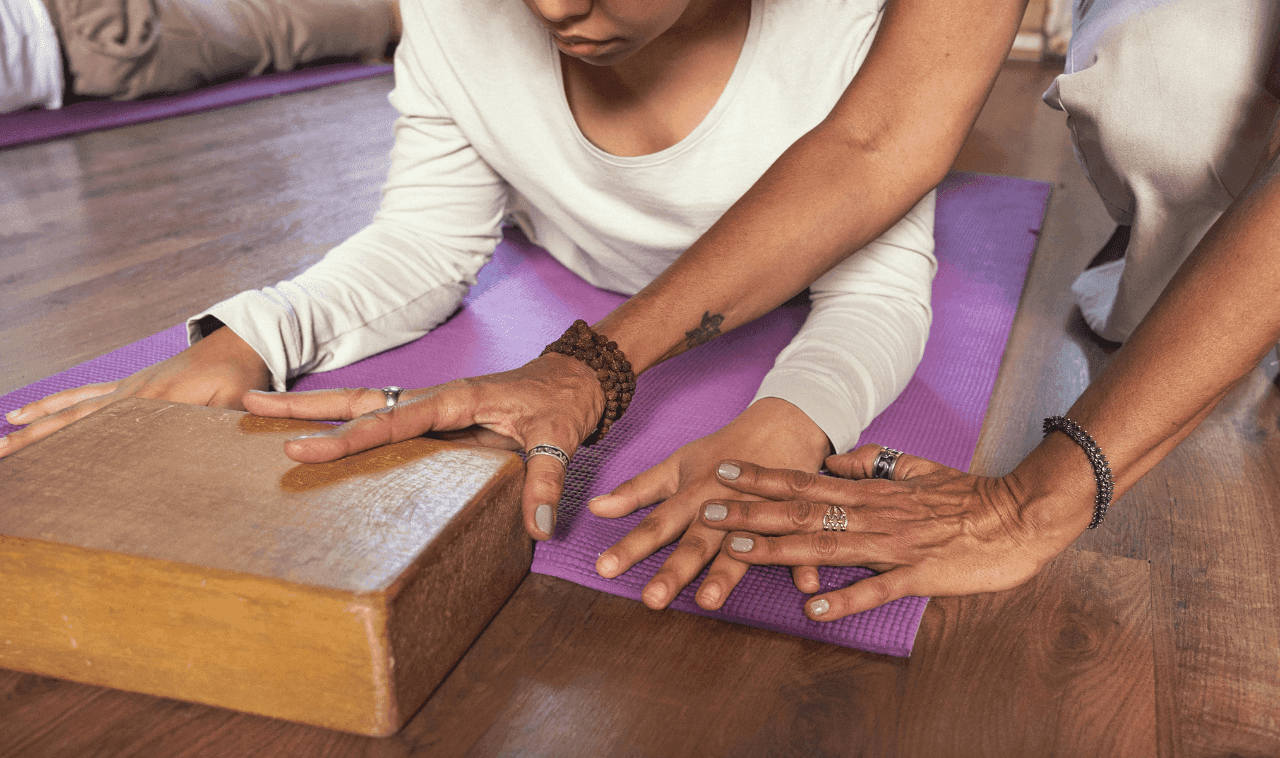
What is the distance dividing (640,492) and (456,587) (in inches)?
8.5

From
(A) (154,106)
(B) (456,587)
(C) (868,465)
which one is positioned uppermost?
(B) (456,587)

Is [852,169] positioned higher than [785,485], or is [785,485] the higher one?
[852,169]

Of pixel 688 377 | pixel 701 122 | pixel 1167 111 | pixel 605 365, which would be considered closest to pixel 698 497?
pixel 605 365

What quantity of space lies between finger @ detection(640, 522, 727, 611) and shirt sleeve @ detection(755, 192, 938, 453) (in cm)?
23

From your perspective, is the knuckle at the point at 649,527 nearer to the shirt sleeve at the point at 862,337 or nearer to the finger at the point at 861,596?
the finger at the point at 861,596

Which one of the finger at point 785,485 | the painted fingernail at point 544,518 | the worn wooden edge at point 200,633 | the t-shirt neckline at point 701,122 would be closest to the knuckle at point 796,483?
the finger at point 785,485

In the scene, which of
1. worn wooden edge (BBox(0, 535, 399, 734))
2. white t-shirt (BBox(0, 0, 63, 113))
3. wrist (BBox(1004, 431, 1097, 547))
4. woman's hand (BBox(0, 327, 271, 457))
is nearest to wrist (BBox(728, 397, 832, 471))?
wrist (BBox(1004, 431, 1097, 547))

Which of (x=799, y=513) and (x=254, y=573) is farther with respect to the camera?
(x=799, y=513)

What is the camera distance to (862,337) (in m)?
1.14

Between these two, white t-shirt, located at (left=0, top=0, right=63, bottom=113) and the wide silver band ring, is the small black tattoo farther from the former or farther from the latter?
white t-shirt, located at (left=0, top=0, right=63, bottom=113)

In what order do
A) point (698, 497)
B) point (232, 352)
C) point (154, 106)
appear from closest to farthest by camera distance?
point (698, 497) → point (232, 352) → point (154, 106)

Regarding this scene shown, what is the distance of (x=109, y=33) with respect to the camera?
304 centimetres

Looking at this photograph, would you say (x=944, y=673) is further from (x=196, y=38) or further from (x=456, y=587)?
(x=196, y=38)

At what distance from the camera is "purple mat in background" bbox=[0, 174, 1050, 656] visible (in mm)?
806
